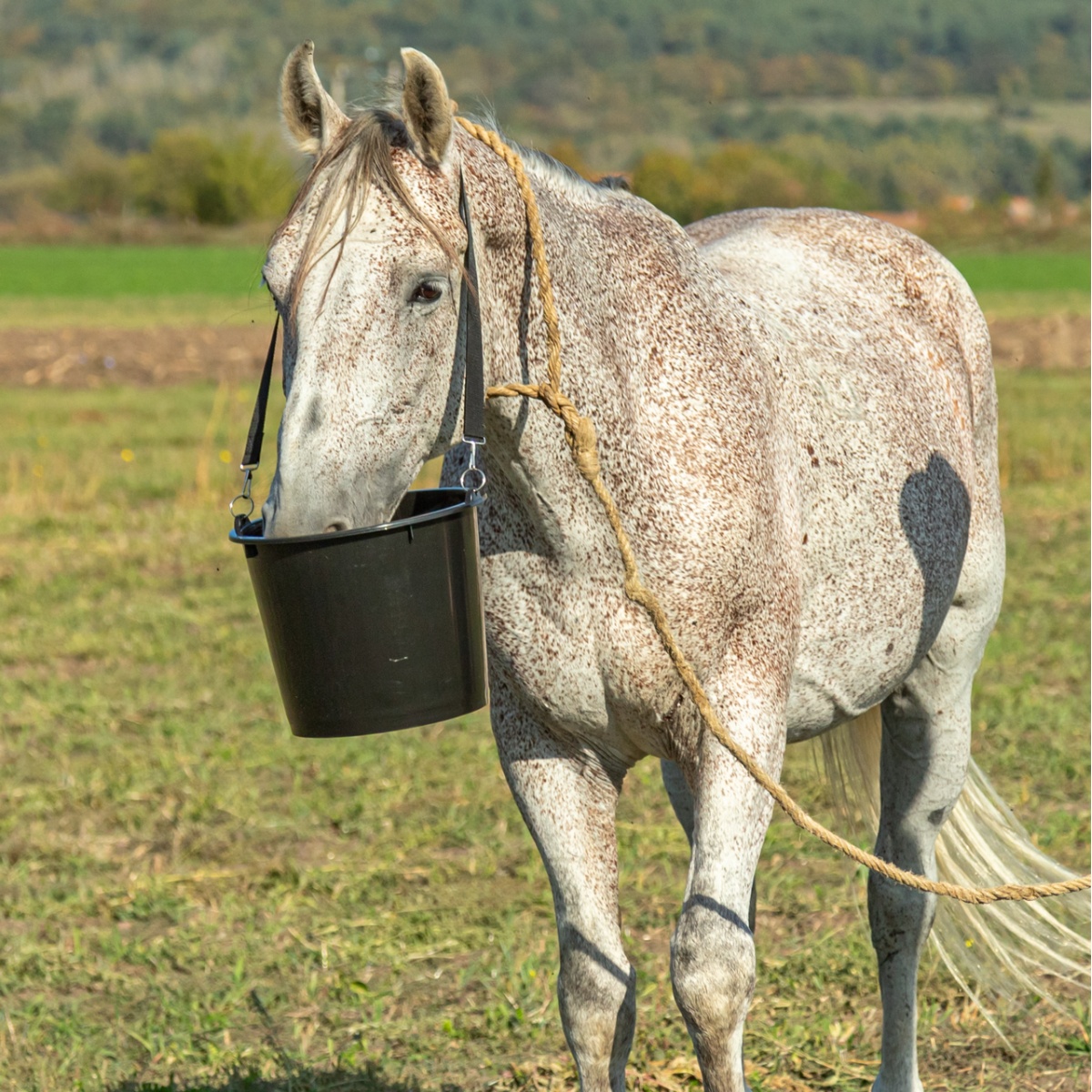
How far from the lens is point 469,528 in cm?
217

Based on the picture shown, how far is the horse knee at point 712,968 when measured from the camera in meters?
2.34

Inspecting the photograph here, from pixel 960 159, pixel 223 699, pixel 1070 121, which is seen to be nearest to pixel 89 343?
pixel 223 699

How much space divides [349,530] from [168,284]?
42.4m

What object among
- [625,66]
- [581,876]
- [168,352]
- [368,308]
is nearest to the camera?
[368,308]

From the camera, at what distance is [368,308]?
1.95 metres

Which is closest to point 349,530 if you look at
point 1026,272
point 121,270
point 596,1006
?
point 596,1006

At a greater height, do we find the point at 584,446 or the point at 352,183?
the point at 352,183

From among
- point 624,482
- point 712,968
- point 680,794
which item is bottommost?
point 680,794

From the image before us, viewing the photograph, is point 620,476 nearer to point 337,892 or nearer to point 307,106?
point 307,106

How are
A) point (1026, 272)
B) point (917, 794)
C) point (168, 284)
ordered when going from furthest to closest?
point (1026, 272) < point (168, 284) < point (917, 794)

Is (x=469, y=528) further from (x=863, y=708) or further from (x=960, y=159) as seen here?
(x=960, y=159)

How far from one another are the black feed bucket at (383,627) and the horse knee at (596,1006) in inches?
23.5

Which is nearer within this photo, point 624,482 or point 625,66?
point 624,482

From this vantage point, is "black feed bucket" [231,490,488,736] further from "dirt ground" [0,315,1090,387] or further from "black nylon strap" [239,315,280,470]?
"dirt ground" [0,315,1090,387]
